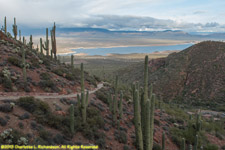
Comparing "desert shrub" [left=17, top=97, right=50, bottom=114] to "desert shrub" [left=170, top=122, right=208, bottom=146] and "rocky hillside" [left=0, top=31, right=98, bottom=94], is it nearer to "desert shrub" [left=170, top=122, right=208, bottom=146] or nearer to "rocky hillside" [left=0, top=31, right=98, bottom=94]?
"rocky hillside" [left=0, top=31, right=98, bottom=94]

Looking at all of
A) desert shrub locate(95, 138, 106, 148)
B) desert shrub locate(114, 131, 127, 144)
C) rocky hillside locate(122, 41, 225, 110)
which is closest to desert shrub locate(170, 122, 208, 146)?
desert shrub locate(114, 131, 127, 144)

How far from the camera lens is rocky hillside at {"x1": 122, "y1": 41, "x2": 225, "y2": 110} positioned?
120 feet

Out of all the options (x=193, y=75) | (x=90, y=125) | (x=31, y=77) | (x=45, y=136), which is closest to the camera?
(x=45, y=136)

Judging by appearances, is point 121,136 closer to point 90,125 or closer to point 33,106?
point 90,125

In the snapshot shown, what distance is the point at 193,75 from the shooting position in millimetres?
41812

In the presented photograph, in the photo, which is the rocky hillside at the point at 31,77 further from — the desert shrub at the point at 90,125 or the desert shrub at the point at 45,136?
the desert shrub at the point at 45,136

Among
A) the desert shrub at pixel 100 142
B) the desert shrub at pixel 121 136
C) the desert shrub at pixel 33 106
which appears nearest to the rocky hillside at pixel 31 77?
the desert shrub at pixel 33 106

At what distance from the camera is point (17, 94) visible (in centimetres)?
1418

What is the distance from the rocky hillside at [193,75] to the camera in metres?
36.5

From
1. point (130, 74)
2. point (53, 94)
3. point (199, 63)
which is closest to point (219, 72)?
point (199, 63)

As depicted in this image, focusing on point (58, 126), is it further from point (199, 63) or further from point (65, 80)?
point (199, 63)

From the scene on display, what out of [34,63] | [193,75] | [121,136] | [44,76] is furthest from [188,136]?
[193,75]

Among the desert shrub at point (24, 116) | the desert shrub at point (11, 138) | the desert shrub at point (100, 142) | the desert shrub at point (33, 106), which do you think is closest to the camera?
the desert shrub at point (11, 138)

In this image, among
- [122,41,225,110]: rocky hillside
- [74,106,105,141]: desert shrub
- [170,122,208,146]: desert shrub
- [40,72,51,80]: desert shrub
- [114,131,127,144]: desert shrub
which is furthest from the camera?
[122,41,225,110]: rocky hillside
